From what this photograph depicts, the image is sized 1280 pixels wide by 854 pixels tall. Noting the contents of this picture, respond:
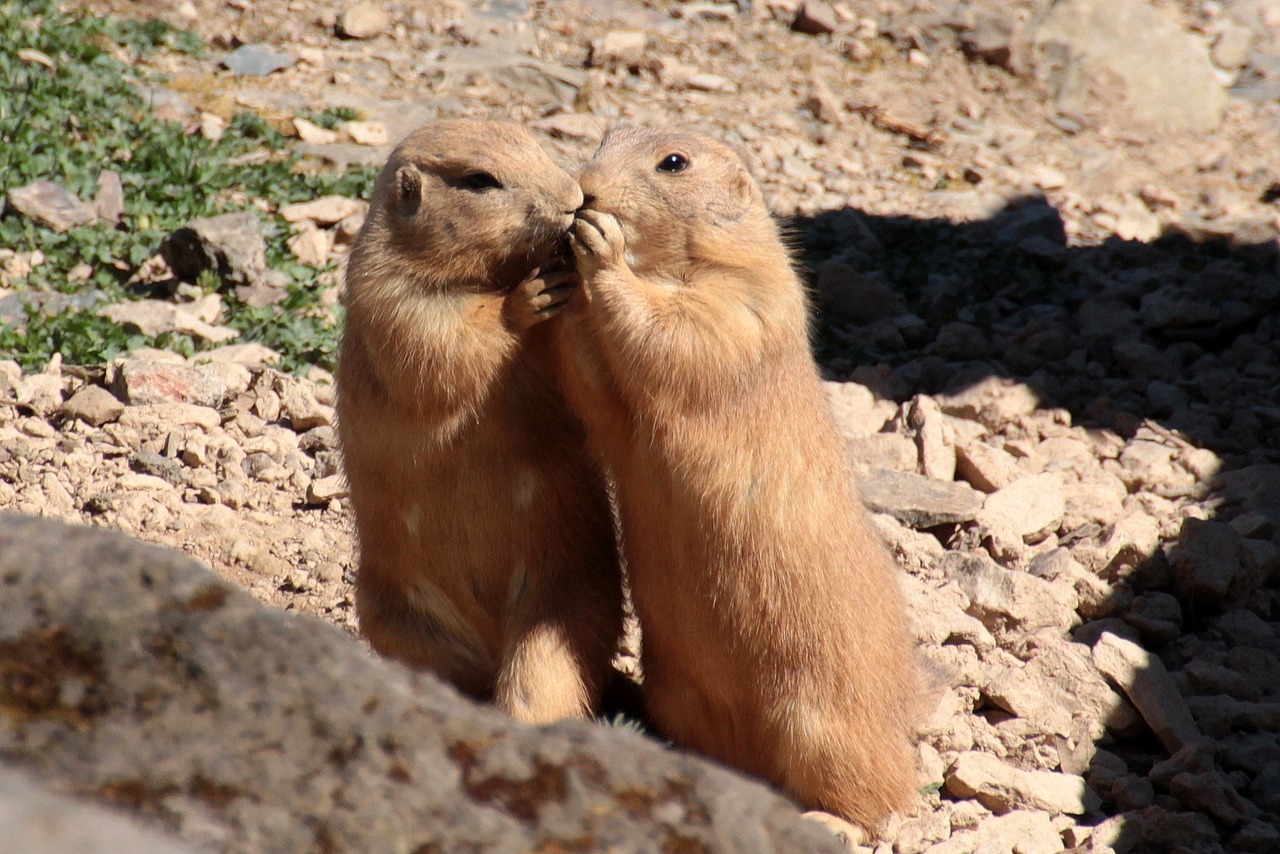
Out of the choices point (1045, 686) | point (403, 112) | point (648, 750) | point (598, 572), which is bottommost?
point (403, 112)

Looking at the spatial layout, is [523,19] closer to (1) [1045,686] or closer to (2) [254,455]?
(2) [254,455]

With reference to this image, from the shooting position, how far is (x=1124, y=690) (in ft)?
18.4

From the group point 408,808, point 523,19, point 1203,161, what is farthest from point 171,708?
point 1203,161

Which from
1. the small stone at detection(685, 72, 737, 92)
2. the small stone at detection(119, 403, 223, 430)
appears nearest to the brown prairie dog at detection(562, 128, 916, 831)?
the small stone at detection(119, 403, 223, 430)

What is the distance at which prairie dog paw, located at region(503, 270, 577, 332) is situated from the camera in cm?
472

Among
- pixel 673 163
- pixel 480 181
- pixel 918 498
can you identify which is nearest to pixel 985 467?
pixel 918 498

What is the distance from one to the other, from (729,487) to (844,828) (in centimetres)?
133

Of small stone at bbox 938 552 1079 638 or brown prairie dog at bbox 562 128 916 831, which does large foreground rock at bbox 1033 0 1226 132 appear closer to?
small stone at bbox 938 552 1079 638

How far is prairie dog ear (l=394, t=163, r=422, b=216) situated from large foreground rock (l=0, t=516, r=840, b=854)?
2718 mm

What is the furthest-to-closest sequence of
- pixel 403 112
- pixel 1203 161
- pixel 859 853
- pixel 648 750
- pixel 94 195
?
pixel 1203 161
pixel 403 112
pixel 94 195
pixel 859 853
pixel 648 750

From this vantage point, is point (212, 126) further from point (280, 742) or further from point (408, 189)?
point (280, 742)

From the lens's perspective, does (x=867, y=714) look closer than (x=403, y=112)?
Yes

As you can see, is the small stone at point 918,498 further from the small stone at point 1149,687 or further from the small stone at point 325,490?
the small stone at point 325,490

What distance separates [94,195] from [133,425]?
252 cm
